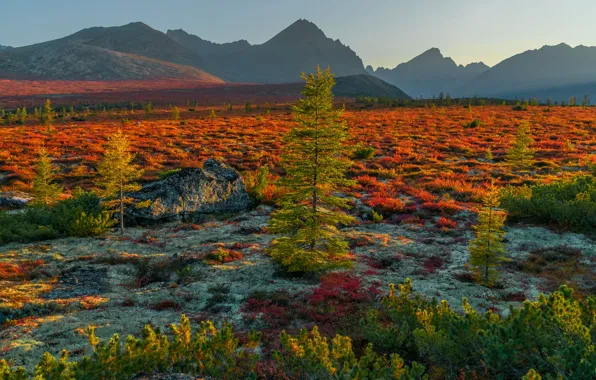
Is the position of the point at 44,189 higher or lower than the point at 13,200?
higher

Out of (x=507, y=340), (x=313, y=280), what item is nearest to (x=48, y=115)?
(x=313, y=280)

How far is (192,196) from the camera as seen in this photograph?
17.6 meters

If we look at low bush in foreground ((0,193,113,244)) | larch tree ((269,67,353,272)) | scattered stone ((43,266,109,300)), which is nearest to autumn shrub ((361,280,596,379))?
larch tree ((269,67,353,272))

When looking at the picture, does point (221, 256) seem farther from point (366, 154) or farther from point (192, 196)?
point (366, 154)

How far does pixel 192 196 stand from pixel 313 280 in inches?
360

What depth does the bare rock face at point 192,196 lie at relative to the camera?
16719mm

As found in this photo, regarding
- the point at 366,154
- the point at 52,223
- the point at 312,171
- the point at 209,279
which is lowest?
the point at 209,279

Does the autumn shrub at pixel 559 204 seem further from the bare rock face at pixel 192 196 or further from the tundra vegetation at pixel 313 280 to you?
the bare rock face at pixel 192 196

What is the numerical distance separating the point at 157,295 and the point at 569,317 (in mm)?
9140

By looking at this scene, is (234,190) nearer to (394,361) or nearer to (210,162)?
(210,162)

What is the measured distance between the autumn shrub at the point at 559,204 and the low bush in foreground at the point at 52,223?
1832 cm

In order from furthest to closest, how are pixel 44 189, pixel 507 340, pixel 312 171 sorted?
pixel 44 189 → pixel 312 171 → pixel 507 340

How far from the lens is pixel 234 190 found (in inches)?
753

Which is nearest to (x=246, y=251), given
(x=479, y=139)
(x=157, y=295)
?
(x=157, y=295)
